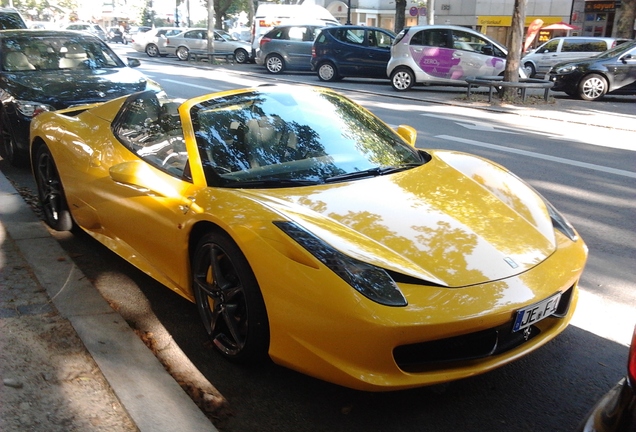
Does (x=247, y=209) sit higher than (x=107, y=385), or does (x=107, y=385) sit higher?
(x=247, y=209)

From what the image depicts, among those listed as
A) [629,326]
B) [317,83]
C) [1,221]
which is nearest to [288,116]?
[629,326]

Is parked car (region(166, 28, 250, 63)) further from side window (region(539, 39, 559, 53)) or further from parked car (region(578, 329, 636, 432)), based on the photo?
parked car (region(578, 329, 636, 432))

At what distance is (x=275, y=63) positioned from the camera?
24203 mm

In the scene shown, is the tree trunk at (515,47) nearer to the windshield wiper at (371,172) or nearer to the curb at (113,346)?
the windshield wiper at (371,172)

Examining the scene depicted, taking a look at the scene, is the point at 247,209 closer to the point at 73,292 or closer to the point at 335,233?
the point at 335,233

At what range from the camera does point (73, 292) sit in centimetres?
392

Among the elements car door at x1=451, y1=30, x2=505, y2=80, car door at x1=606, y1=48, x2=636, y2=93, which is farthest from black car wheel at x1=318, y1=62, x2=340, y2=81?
car door at x1=606, y1=48, x2=636, y2=93

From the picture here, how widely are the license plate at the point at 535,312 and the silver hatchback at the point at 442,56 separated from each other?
15.1m

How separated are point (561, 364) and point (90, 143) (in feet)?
10.9

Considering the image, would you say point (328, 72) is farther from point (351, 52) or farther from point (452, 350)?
point (452, 350)

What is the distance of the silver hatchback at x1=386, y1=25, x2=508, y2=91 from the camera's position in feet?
56.2

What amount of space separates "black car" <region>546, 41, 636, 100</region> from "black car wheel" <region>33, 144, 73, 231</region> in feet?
46.2

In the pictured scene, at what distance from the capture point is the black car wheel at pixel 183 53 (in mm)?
33062

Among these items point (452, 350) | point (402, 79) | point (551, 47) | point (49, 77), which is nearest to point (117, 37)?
point (551, 47)
